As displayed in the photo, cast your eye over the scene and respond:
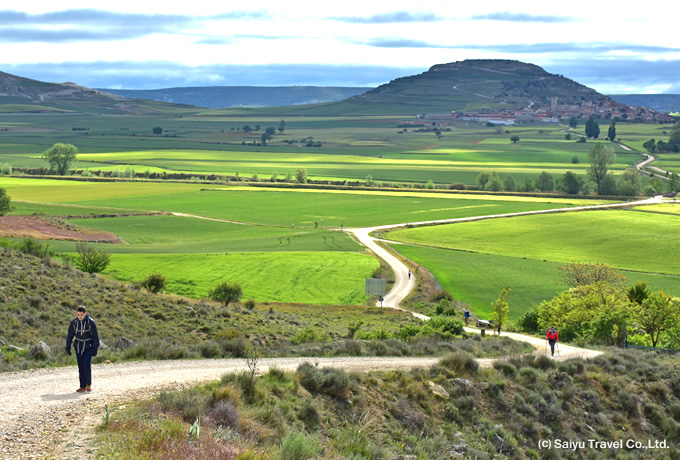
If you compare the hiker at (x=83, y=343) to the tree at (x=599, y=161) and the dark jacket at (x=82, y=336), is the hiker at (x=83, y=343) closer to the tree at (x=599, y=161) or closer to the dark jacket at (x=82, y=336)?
the dark jacket at (x=82, y=336)

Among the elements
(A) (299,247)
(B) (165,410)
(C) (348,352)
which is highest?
(B) (165,410)

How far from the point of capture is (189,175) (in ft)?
493

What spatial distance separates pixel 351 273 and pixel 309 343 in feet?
106

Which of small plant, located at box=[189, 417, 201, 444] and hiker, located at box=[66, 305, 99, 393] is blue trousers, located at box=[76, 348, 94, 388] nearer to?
hiker, located at box=[66, 305, 99, 393]

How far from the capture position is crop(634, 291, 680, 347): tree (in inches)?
1577

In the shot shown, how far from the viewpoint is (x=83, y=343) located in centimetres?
1614

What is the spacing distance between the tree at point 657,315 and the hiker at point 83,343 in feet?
109

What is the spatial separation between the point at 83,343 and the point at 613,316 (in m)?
30.7

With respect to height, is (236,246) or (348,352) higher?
(348,352)

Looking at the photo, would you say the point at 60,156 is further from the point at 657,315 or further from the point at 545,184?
the point at 657,315

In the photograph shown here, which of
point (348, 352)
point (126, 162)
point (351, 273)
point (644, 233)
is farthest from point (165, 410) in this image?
point (126, 162)

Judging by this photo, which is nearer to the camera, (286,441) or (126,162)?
(286,441)

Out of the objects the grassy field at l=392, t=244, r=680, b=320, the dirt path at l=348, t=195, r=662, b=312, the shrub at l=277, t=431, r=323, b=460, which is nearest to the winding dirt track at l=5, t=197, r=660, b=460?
the shrub at l=277, t=431, r=323, b=460

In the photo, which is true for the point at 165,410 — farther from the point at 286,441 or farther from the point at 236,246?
the point at 236,246
